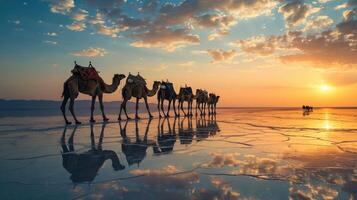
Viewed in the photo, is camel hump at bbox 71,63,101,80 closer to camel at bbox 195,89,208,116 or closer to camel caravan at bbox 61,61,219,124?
camel caravan at bbox 61,61,219,124

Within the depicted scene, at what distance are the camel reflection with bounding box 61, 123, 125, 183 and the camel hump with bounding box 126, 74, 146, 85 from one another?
516 inches

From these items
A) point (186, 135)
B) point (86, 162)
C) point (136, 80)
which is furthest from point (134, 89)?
point (86, 162)

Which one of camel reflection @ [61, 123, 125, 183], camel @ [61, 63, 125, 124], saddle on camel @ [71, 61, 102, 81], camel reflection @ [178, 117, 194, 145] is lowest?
camel reflection @ [178, 117, 194, 145]

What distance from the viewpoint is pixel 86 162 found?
192 inches

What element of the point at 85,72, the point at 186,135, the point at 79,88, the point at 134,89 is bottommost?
the point at 186,135

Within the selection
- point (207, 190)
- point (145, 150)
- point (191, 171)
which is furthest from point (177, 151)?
point (207, 190)

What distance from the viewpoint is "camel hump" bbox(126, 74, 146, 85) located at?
19.5m

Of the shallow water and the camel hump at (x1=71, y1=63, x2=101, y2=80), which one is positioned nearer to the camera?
the shallow water

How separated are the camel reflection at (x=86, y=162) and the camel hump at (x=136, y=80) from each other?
43.0ft

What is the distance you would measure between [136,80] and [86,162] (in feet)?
49.9

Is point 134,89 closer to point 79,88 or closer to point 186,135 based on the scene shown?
point 79,88

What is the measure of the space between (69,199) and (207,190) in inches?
62.7

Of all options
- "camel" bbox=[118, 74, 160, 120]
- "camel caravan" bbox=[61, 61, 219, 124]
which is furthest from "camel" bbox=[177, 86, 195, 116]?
"camel" bbox=[118, 74, 160, 120]

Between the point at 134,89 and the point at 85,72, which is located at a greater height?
the point at 85,72
